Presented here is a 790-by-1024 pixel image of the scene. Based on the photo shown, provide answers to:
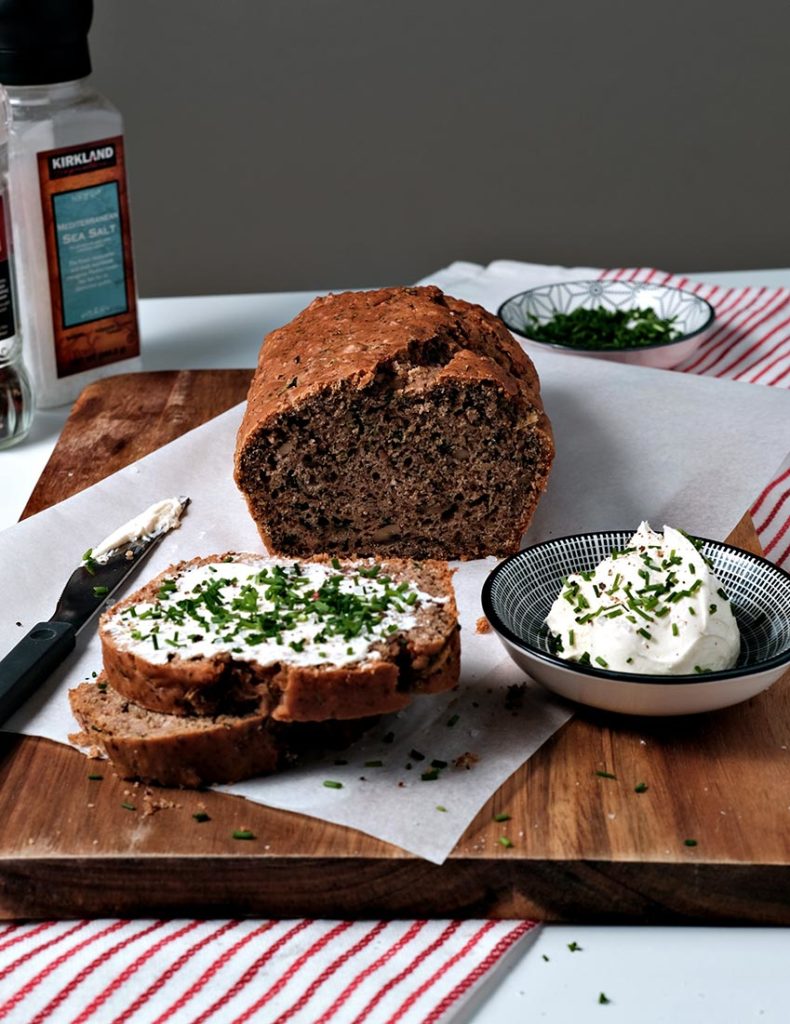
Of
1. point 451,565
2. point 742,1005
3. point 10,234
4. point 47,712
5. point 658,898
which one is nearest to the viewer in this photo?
point 742,1005

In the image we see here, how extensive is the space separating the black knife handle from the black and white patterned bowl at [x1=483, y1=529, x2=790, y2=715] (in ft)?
3.24

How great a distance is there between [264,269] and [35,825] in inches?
233

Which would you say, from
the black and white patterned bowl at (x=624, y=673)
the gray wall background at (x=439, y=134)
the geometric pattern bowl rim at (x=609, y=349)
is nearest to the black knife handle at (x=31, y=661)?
the black and white patterned bowl at (x=624, y=673)

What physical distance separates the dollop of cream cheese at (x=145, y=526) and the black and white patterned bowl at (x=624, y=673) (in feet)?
3.56

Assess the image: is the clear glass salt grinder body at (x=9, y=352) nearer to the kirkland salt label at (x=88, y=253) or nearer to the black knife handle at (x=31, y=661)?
the kirkland salt label at (x=88, y=253)

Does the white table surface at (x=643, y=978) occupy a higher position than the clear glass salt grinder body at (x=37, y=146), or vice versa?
the clear glass salt grinder body at (x=37, y=146)

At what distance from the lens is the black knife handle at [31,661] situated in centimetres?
299

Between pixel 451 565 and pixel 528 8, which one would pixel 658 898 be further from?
pixel 528 8

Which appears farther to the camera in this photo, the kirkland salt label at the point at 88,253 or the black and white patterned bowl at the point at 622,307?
the black and white patterned bowl at the point at 622,307

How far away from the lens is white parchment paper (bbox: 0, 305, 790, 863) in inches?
107

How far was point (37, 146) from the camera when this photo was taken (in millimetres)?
4461

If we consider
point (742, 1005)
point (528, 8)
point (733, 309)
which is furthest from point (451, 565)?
point (528, 8)

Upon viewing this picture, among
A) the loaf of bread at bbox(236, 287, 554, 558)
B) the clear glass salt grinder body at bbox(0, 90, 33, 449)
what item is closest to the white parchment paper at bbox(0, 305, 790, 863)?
the loaf of bread at bbox(236, 287, 554, 558)

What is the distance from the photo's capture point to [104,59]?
7508 millimetres
